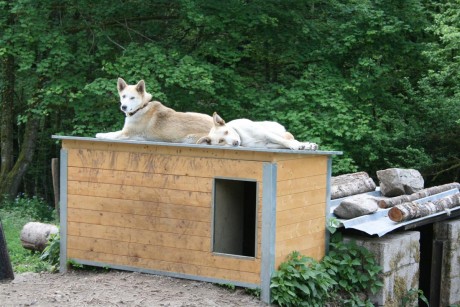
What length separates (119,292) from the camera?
8.35 meters

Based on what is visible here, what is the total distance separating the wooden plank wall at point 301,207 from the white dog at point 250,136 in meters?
0.26

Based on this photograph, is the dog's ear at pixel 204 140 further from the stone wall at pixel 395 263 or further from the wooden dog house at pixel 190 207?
the stone wall at pixel 395 263

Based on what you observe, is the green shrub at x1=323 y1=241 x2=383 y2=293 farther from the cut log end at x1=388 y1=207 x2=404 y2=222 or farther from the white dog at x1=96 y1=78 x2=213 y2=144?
the white dog at x1=96 y1=78 x2=213 y2=144

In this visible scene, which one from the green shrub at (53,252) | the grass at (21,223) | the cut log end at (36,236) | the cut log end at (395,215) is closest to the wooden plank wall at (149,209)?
the green shrub at (53,252)

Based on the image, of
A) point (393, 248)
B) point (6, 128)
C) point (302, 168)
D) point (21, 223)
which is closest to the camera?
point (302, 168)

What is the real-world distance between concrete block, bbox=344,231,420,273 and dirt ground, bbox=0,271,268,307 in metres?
1.73

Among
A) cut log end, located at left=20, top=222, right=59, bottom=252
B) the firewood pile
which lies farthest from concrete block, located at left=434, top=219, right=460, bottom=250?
cut log end, located at left=20, top=222, right=59, bottom=252

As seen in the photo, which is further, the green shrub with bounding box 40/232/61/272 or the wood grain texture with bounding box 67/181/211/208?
the green shrub with bounding box 40/232/61/272

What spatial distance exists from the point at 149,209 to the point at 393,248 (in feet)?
9.28

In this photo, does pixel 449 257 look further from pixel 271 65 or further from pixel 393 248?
pixel 271 65

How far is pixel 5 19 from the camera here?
17.8m

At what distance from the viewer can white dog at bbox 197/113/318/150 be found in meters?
8.86

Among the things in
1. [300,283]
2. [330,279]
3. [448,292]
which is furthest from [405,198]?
[300,283]

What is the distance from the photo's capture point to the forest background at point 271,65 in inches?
664
